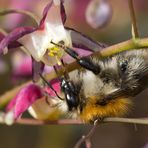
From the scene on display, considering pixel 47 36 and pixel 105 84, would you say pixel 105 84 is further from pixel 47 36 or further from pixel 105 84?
pixel 47 36

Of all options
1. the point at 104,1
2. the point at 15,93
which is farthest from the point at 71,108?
the point at 104,1

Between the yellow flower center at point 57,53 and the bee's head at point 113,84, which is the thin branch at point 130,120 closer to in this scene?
the bee's head at point 113,84

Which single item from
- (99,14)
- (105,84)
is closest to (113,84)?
(105,84)

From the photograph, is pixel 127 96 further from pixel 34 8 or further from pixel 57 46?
pixel 34 8

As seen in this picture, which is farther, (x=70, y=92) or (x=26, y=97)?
(x=26, y=97)

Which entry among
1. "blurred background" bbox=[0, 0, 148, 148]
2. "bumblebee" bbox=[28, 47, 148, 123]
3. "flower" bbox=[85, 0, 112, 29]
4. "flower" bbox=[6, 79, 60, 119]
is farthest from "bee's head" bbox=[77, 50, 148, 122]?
"blurred background" bbox=[0, 0, 148, 148]

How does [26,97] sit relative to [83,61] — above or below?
below

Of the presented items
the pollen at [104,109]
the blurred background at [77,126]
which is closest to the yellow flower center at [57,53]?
the pollen at [104,109]
